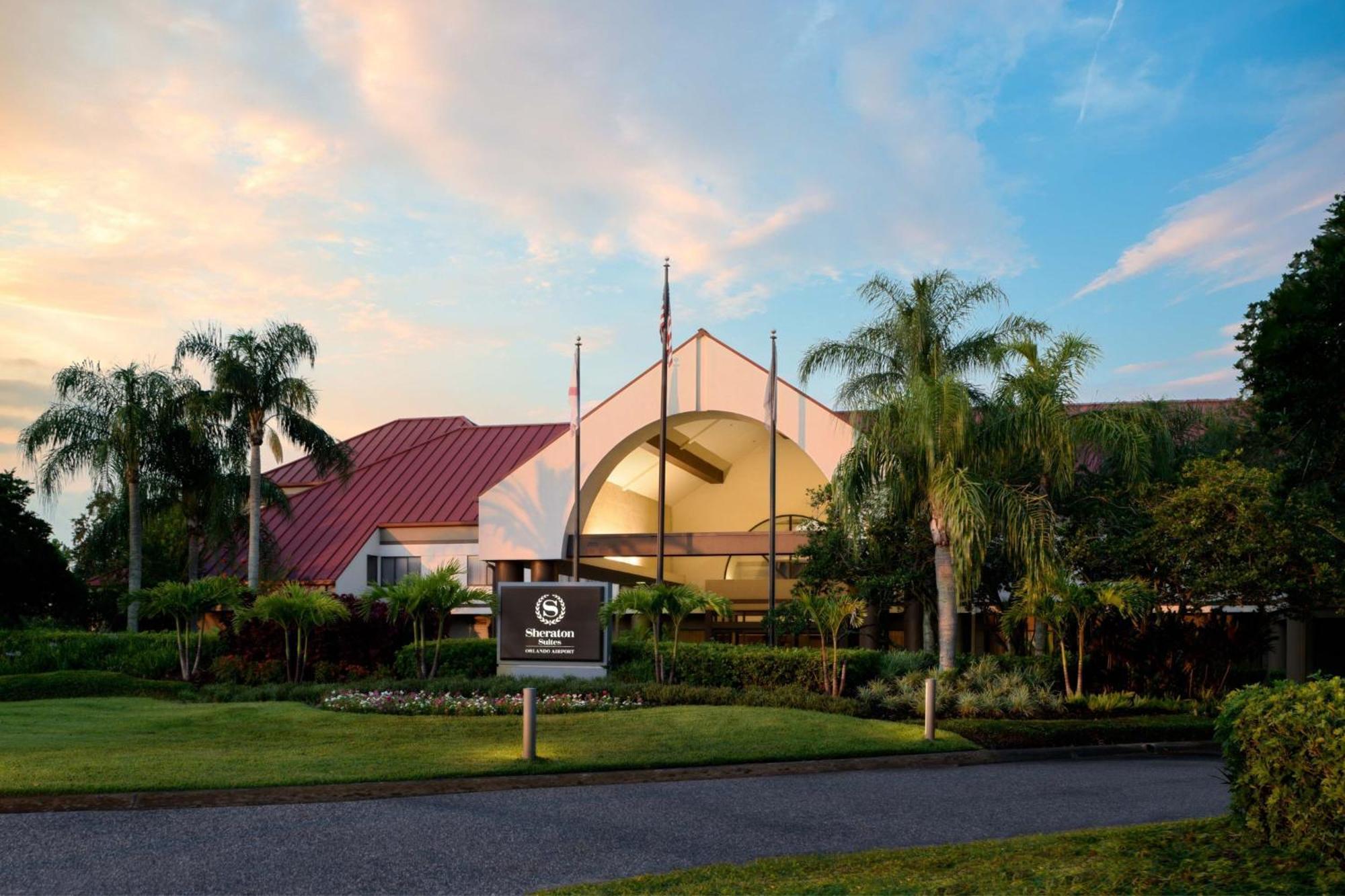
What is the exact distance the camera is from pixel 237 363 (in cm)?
3188

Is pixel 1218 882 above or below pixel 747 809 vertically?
above

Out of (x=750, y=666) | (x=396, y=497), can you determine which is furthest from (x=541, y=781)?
(x=396, y=497)

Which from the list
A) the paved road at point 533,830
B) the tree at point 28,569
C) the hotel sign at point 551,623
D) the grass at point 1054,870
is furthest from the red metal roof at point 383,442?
the grass at point 1054,870

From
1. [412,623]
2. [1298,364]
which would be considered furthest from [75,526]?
[1298,364]

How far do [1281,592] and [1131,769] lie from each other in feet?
28.1

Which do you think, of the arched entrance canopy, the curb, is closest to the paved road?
the curb

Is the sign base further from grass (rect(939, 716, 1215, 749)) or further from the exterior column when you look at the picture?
the exterior column

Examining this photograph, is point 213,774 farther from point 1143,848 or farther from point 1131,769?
point 1131,769

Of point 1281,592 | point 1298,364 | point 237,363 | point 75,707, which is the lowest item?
point 75,707

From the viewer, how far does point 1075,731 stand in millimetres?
18922

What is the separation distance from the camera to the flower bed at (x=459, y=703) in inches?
827

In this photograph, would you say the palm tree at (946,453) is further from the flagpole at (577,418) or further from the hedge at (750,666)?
the flagpole at (577,418)

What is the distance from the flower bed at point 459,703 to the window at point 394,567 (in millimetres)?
19411

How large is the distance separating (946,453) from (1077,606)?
385 centimetres
